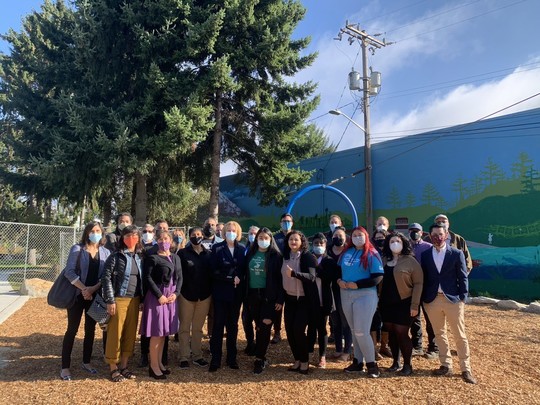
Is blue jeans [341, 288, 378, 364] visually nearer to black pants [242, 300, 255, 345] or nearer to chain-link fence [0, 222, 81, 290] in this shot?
black pants [242, 300, 255, 345]

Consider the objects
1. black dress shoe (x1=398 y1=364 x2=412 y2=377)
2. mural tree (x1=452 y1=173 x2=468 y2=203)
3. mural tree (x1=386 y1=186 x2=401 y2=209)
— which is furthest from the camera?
mural tree (x1=386 y1=186 x2=401 y2=209)

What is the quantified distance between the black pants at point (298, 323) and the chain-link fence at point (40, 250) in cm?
1083

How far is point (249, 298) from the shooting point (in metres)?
5.79

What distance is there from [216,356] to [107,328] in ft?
4.76

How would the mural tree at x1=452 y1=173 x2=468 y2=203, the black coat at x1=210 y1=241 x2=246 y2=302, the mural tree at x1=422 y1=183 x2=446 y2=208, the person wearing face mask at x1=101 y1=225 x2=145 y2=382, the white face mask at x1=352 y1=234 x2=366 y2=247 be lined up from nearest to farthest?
1. the person wearing face mask at x1=101 y1=225 x2=145 y2=382
2. the white face mask at x1=352 y1=234 x2=366 y2=247
3. the black coat at x1=210 y1=241 x2=246 y2=302
4. the mural tree at x1=452 y1=173 x2=468 y2=203
5. the mural tree at x1=422 y1=183 x2=446 y2=208

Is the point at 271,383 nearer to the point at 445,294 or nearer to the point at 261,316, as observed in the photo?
the point at 261,316

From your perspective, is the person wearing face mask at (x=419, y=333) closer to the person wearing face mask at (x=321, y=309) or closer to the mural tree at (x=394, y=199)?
the person wearing face mask at (x=321, y=309)

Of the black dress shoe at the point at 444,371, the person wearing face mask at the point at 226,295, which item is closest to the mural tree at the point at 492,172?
the black dress shoe at the point at 444,371

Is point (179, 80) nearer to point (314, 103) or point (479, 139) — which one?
point (314, 103)

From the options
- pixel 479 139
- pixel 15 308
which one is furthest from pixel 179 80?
pixel 479 139

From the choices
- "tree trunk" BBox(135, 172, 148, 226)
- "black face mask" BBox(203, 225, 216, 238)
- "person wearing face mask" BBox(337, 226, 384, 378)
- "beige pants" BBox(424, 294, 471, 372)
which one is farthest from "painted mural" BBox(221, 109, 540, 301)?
"black face mask" BBox(203, 225, 216, 238)

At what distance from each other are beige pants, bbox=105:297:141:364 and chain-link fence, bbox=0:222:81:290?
988cm

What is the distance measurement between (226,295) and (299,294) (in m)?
1.01

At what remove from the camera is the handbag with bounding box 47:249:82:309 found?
532 centimetres
